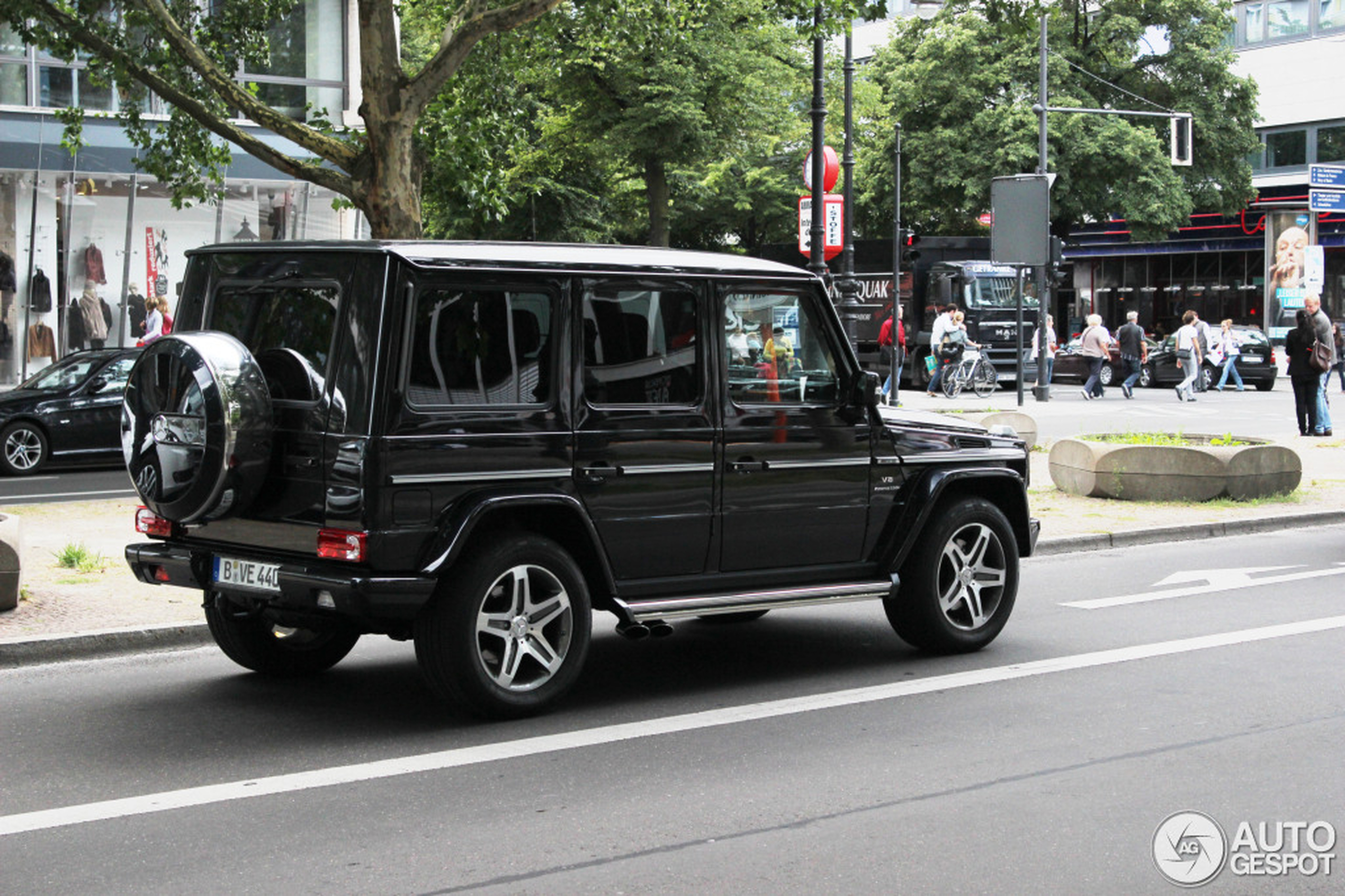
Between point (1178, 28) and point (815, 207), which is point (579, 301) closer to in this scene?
point (815, 207)

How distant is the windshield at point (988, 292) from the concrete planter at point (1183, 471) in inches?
890

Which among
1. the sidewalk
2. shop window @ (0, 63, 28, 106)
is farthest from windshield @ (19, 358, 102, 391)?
shop window @ (0, 63, 28, 106)

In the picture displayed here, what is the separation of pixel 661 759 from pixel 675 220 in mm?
48793

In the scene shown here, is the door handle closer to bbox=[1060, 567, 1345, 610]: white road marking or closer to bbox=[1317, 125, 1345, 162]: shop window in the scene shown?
bbox=[1060, 567, 1345, 610]: white road marking

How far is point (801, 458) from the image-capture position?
764cm

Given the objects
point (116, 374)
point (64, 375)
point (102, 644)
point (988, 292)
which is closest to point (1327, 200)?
point (988, 292)

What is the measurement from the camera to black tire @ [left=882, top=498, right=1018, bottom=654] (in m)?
8.12

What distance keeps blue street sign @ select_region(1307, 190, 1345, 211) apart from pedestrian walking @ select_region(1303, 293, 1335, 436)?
26.0 m

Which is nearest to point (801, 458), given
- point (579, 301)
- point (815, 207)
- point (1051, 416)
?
point (579, 301)

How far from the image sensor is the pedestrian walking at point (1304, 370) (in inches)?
829

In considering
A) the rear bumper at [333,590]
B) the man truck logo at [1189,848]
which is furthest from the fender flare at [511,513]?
the man truck logo at [1189,848]

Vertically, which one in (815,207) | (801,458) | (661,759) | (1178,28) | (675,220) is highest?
(1178,28)

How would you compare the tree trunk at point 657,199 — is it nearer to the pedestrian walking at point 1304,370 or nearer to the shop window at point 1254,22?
the pedestrian walking at point 1304,370

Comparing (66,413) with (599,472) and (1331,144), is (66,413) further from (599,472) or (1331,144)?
(1331,144)
